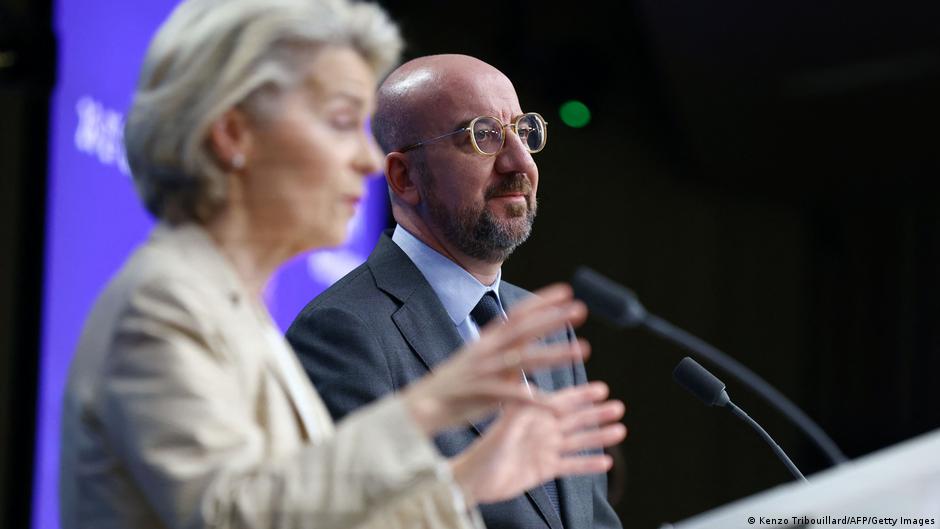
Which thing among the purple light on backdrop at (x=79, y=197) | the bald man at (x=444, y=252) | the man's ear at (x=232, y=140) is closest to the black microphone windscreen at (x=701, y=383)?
the bald man at (x=444, y=252)

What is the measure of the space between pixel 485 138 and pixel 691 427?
378 cm

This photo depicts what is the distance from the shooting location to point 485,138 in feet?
6.19

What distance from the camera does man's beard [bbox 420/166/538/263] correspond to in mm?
1902

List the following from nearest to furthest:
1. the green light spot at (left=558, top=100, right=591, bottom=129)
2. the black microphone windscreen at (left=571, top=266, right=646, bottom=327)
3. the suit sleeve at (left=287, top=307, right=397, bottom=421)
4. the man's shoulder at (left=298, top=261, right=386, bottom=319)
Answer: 1. the black microphone windscreen at (left=571, top=266, right=646, bottom=327)
2. the suit sleeve at (left=287, top=307, right=397, bottom=421)
3. the man's shoulder at (left=298, top=261, right=386, bottom=319)
4. the green light spot at (left=558, top=100, right=591, bottom=129)

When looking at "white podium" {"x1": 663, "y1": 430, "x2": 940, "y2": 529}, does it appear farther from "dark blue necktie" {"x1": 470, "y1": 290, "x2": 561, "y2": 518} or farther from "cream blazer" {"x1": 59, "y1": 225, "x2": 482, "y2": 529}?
"dark blue necktie" {"x1": 470, "y1": 290, "x2": 561, "y2": 518}

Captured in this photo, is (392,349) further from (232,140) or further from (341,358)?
(232,140)

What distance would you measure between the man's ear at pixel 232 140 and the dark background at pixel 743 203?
3.06 meters

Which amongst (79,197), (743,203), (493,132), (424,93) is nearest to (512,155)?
(493,132)

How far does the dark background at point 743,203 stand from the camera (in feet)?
15.7

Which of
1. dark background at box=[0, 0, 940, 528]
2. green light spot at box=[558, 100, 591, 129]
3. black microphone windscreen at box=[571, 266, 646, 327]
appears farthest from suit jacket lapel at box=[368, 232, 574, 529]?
green light spot at box=[558, 100, 591, 129]

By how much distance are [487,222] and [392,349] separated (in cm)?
27

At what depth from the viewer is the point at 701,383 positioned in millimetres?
1793

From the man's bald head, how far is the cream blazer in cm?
90

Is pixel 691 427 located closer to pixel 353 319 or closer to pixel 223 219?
pixel 353 319
